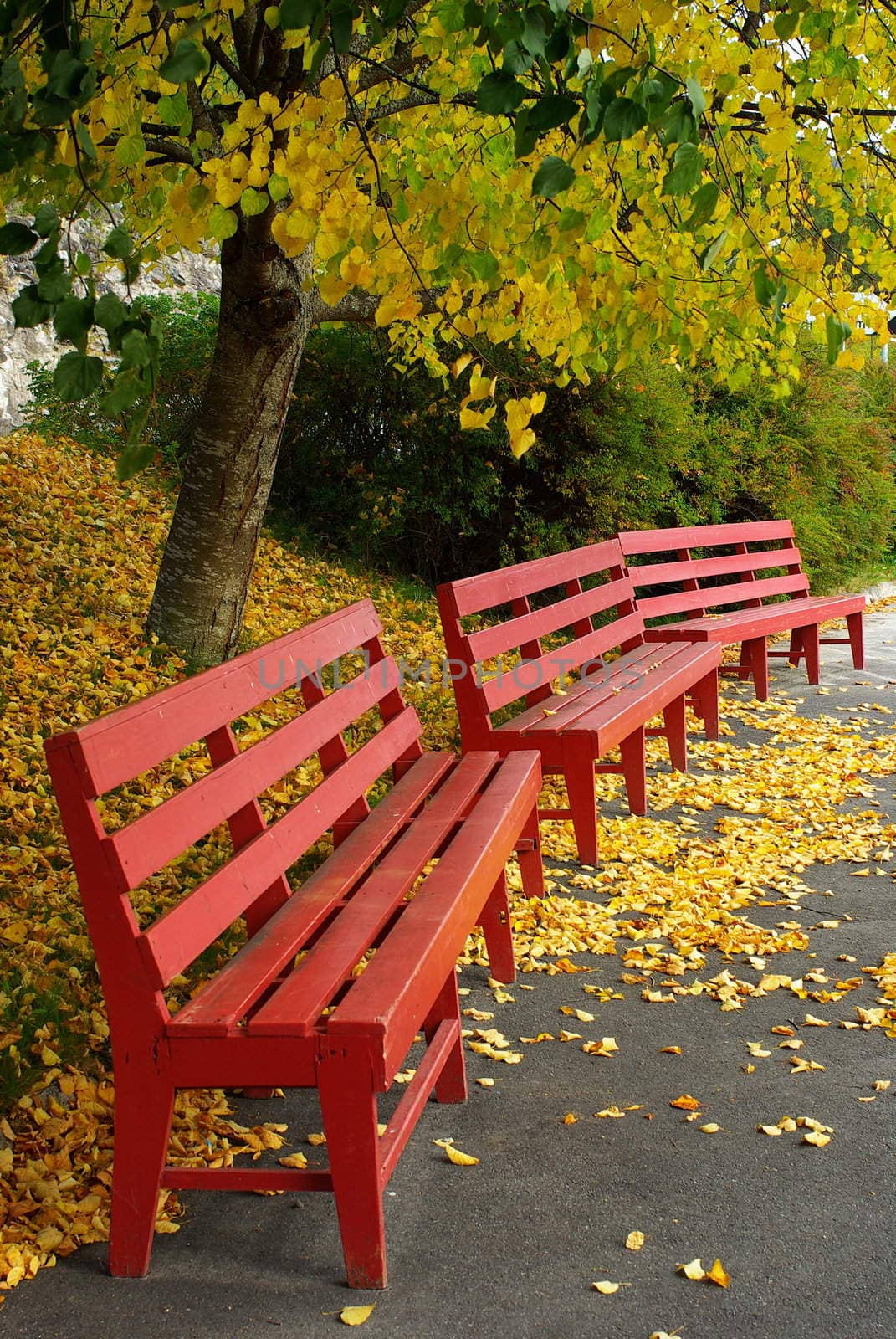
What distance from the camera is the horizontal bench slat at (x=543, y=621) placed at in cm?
422

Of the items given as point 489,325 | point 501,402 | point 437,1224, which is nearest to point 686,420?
point 501,402

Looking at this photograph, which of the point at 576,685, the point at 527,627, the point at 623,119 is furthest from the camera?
the point at 576,685

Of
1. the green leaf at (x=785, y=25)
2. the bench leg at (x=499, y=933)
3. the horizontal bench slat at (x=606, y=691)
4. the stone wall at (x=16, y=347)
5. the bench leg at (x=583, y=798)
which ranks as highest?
the stone wall at (x=16, y=347)

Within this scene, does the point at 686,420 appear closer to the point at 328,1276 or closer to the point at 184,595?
the point at 184,595

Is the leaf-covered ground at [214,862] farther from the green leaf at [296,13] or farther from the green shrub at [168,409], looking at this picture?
the green leaf at [296,13]

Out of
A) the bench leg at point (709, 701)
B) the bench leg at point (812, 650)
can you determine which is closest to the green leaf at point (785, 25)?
the bench leg at point (709, 701)

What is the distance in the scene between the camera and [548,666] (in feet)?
15.9

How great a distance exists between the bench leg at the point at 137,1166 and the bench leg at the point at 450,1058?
2.86 feet

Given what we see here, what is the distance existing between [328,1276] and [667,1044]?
1.29m

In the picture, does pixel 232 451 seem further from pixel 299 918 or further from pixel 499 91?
pixel 499 91

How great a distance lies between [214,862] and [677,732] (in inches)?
97.0

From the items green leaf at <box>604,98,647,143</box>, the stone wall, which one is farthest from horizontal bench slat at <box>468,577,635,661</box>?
the stone wall

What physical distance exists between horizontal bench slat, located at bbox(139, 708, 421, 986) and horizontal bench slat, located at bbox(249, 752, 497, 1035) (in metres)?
0.17

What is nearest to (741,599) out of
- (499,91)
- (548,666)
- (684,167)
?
(548,666)
